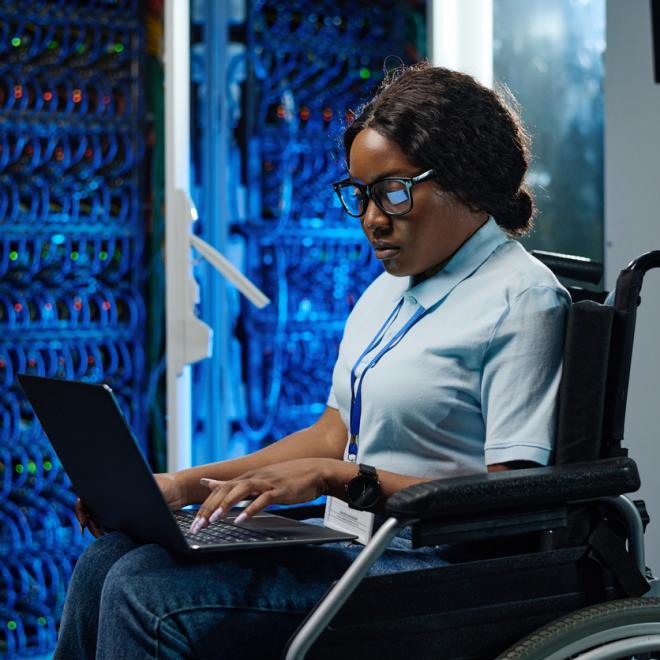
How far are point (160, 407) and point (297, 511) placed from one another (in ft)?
4.51

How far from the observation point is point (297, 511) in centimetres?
163

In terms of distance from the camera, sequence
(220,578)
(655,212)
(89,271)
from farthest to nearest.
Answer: (89,271) → (655,212) → (220,578)

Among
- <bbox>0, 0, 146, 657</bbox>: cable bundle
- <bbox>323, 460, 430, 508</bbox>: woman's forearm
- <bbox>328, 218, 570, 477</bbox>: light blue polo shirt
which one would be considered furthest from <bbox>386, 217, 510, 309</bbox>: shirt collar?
<bbox>0, 0, 146, 657</bbox>: cable bundle

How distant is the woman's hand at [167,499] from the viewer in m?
1.51

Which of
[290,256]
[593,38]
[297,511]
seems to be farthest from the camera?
[290,256]

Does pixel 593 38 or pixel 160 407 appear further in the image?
pixel 160 407

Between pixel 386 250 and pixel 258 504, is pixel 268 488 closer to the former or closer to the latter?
pixel 258 504

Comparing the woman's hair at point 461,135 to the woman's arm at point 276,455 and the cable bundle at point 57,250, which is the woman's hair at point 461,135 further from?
the cable bundle at point 57,250

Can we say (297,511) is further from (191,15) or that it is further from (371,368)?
(191,15)

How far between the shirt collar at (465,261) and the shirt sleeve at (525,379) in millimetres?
123

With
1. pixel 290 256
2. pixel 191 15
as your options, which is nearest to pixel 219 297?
pixel 290 256

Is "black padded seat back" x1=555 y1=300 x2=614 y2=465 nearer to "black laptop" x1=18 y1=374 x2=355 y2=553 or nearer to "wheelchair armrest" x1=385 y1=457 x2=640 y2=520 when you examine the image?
"wheelchair armrest" x1=385 y1=457 x2=640 y2=520

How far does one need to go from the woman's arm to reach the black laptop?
0.26 feet

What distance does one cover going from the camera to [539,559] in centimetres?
129
